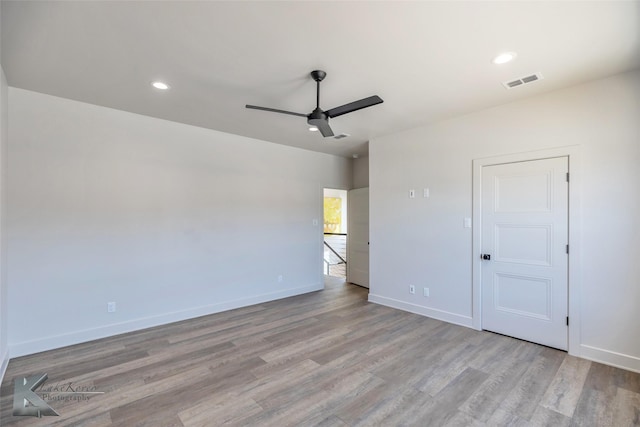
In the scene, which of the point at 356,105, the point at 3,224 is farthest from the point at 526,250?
the point at 3,224

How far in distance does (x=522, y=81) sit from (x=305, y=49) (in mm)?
2226

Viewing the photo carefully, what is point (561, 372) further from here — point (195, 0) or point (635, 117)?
point (195, 0)

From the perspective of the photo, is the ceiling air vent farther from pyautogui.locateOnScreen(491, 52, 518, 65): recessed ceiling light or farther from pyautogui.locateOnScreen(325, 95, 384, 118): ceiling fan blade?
pyautogui.locateOnScreen(325, 95, 384, 118): ceiling fan blade

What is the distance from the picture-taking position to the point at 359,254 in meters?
6.35

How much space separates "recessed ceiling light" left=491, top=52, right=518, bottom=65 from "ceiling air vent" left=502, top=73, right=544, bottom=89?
484 millimetres

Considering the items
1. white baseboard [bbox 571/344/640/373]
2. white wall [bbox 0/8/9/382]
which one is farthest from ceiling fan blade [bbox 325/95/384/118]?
white baseboard [bbox 571/344/640/373]

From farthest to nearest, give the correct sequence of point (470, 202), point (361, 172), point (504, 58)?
point (361, 172) < point (470, 202) < point (504, 58)

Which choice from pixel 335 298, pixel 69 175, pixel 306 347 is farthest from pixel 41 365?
pixel 335 298

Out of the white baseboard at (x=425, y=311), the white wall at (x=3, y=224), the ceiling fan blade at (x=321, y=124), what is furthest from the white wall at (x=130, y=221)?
the ceiling fan blade at (x=321, y=124)

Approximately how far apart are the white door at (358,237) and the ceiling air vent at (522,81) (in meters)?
3.36

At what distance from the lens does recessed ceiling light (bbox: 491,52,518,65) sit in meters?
2.45

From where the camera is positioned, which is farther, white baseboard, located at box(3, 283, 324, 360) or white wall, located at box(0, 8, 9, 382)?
white baseboard, located at box(3, 283, 324, 360)

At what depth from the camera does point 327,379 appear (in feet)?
8.71

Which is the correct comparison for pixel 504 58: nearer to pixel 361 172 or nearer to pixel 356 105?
Result: pixel 356 105
